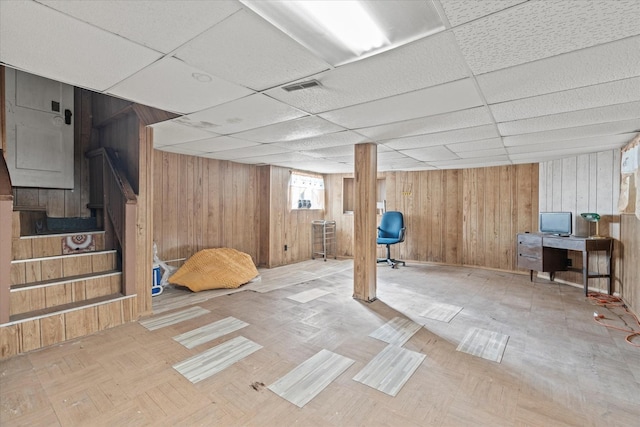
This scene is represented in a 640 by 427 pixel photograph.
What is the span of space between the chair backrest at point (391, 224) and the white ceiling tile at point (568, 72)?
4.08 metres

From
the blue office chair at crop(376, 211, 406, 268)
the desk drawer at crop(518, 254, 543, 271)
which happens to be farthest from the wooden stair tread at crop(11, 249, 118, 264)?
the desk drawer at crop(518, 254, 543, 271)

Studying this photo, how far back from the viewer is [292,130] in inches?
120

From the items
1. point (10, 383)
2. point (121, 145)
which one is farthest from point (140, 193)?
point (10, 383)

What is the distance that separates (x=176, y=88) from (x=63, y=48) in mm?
599

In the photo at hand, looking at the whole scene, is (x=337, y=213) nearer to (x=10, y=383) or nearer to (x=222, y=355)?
(x=222, y=355)

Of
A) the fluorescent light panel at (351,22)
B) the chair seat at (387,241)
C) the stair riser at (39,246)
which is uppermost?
the fluorescent light panel at (351,22)

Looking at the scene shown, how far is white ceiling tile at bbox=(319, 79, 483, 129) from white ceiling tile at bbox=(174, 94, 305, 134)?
0.37m

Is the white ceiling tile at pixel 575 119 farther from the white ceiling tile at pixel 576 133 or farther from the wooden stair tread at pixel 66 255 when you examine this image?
the wooden stair tread at pixel 66 255

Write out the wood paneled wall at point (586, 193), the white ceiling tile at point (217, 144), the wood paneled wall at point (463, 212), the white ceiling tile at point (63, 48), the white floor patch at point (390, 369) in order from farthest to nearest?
the wood paneled wall at point (463, 212), the wood paneled wall at point (586, 193), the white ceiling tile at point (217, 144), the white floor patch at point (390, 369), the white ceiling tile at point (63, 48)

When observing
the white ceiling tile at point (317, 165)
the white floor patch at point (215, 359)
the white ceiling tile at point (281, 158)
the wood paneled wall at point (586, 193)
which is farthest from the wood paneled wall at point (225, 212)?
the wood paneled wall at point (586, 193)

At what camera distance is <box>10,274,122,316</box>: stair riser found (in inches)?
97.3

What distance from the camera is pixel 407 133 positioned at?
3.16 m

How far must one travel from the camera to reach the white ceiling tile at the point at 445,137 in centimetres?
298

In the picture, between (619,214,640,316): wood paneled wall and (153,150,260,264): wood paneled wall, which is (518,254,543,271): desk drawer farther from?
(153,150,260,264): wood paneled wall
